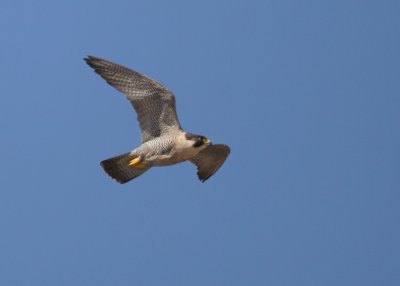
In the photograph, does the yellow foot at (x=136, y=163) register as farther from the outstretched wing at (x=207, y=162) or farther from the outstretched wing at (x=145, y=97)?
the outstretched wing at (x=207, y=162)

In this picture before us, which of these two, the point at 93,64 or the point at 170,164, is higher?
the point at 93,64

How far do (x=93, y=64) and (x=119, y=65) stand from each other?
0.25 metres

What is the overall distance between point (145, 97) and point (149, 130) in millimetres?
330

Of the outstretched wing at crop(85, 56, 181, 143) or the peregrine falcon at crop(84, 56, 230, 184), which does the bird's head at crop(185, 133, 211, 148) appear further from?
the outstretched wing at crop(85, 56, 181, 143)

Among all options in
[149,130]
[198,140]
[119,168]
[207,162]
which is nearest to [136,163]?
[119,168]

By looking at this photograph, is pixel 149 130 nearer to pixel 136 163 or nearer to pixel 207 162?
pixel 136 163

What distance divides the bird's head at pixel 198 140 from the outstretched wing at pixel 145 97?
257 mm

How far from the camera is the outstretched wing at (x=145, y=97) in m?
12.0

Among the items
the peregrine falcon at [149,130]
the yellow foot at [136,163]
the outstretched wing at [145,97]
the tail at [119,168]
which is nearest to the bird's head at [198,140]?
the peregrine falcon at [149,130]

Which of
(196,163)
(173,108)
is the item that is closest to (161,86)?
(173,108)

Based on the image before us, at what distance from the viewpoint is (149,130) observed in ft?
39.7

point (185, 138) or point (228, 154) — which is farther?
point (228, 154)

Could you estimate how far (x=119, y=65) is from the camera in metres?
11.9

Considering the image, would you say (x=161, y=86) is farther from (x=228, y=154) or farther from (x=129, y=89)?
(x=228, y=154)
